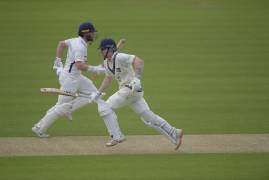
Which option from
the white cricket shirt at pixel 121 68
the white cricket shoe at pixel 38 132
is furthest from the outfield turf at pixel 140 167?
the white cricket shoe at pixel 38 132

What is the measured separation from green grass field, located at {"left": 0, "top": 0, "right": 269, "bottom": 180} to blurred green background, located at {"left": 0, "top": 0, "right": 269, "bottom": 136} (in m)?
0.02

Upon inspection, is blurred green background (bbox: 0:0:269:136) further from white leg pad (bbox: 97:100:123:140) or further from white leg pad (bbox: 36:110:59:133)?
white leg pad (bbox: 97:100:123:140)

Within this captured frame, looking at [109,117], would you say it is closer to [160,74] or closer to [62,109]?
[62,109]

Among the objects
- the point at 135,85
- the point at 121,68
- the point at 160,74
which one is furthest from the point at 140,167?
the point at 160,74

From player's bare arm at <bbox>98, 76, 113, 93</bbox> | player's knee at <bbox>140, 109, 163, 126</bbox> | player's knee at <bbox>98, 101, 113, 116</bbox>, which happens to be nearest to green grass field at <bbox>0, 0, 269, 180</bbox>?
player's knee at <bbox>140, 109, 163, 126</bbox>

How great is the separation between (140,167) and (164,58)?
864cm

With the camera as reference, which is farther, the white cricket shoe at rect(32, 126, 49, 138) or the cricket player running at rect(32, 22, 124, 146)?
the white cricket shoe at rect(32, 126, 49, 138)

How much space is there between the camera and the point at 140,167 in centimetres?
1011

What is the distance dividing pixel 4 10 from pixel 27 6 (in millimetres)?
959

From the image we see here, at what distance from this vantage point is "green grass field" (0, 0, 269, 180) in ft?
33.4

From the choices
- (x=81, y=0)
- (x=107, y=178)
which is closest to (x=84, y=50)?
(x=107, y=178)

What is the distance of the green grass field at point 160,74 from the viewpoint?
10.2 metres

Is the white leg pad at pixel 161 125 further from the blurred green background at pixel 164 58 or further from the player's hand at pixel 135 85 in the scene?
the blurred green background at pixel 164 58

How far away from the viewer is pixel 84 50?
453 inches
